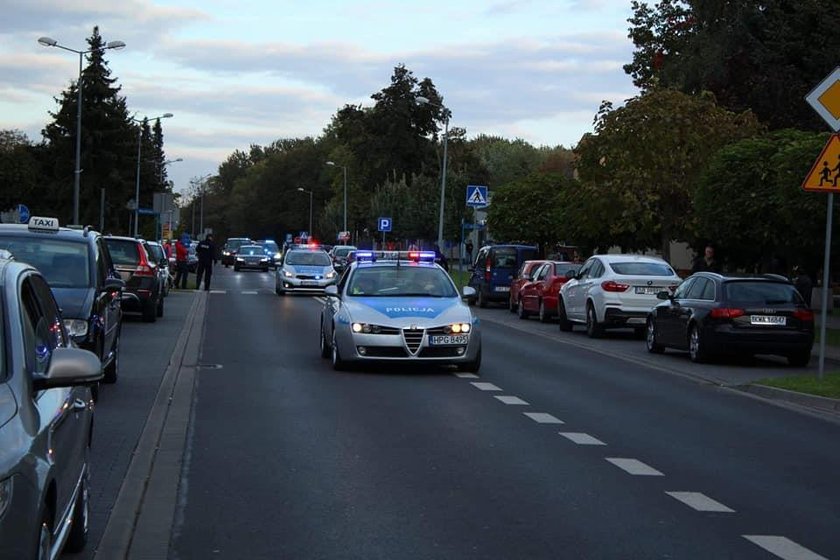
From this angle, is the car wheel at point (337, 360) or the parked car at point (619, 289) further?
the parked car at point (619, 289)

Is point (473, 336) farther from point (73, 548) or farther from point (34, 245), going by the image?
point (73, 548)

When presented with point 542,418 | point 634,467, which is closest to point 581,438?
point 542,418

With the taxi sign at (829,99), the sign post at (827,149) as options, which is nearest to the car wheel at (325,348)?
the sign post at (827,149)

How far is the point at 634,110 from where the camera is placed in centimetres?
4538

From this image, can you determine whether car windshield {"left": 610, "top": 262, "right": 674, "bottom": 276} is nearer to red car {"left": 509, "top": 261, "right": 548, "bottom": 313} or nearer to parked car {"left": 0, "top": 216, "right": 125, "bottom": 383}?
red car {"left": 509, "top": 261, "right": 548, "bottom": 313}

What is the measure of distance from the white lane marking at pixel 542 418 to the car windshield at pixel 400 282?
5495 millimetres

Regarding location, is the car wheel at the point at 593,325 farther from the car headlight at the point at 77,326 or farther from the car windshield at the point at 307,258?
the car windshield at the point at 307,258

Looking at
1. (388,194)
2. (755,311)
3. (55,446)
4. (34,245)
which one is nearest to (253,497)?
(55,446)

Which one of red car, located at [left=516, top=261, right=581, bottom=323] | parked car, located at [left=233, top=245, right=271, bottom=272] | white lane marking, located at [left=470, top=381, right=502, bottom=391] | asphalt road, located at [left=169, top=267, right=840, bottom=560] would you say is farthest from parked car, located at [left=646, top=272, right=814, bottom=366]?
parked car, located at [left=233, top=245, right=271, bottom=272]

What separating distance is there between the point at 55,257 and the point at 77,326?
1.70 m

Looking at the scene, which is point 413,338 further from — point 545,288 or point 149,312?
point 545,288

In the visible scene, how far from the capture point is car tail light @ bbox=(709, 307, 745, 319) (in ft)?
73.7

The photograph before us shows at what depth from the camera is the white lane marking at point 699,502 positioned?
914 cm

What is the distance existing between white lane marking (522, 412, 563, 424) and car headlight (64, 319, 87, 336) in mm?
4434
